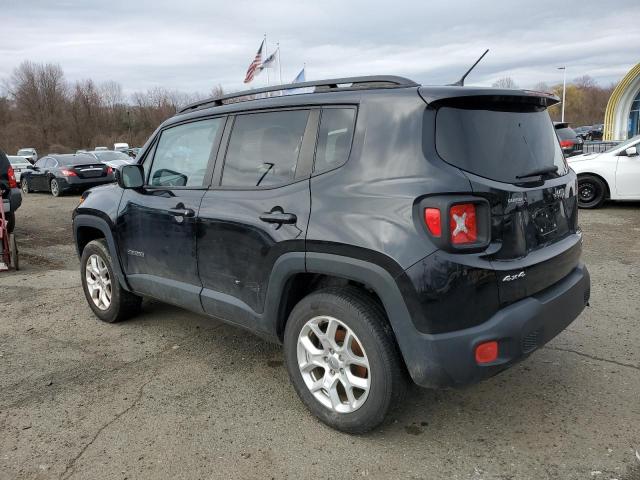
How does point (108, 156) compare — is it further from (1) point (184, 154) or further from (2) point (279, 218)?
(2) point (279, 218)

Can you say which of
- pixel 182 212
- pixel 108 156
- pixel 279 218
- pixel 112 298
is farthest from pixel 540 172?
pixel 108 156

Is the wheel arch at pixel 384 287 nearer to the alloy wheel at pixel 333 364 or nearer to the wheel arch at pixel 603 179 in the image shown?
the alloy wheel at pixel 333 364

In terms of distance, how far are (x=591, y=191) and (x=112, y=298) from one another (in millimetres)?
9351

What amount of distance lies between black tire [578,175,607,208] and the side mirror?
8.87 metres

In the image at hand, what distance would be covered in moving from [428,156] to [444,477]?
1547mm

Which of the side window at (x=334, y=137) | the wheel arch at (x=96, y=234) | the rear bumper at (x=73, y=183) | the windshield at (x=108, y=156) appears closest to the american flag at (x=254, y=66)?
the windshield at (x=108, y=156)

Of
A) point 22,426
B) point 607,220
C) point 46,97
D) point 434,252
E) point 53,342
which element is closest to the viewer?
point 434,252

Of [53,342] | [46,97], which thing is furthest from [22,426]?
[46,97]

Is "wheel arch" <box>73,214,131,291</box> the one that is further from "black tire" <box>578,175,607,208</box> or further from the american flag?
the american flag

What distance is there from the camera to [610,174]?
32.9ft

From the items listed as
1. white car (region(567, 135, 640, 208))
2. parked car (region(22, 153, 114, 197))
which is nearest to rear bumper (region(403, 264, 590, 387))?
white car (region(567, 135, 640, 208))

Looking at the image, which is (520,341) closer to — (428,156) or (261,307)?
(428,156)

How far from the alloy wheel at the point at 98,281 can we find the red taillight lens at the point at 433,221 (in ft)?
10.7

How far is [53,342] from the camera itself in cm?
443
